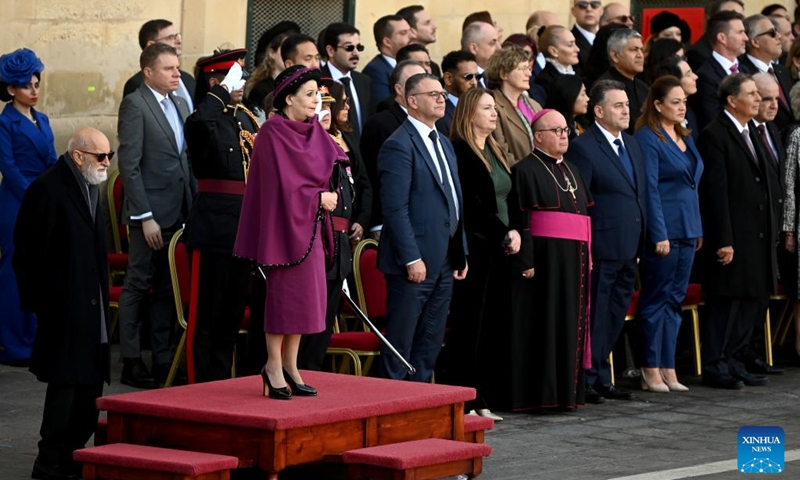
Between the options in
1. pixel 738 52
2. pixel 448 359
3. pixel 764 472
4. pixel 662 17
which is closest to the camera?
pixel 764 472

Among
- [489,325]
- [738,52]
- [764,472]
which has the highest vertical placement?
[738,52]

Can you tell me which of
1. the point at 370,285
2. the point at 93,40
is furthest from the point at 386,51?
the point at 370,285

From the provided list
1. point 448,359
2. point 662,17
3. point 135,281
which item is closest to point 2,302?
point 135,281

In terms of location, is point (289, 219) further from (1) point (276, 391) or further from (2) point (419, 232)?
(2) point (419, 232)

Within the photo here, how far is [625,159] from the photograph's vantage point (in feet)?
41.5

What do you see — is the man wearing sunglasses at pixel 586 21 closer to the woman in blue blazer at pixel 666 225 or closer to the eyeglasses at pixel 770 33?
the eyeglasses at pixel 770 33

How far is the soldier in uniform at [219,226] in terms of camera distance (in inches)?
445

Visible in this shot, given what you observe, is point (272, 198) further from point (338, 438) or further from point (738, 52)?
point (738, 52)

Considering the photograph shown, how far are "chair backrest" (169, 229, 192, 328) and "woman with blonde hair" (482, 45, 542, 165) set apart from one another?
234 centimetres

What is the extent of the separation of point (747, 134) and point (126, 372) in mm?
4821

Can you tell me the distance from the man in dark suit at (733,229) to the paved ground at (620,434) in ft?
1.25

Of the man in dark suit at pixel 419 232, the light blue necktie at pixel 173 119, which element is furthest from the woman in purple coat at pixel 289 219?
the light blue necktie at pixel 173 119

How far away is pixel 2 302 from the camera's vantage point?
1284cm

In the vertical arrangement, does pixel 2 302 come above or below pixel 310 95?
below
